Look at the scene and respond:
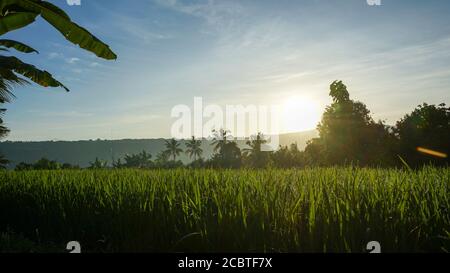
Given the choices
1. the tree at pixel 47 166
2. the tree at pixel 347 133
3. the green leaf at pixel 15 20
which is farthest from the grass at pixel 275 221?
the tree at pixel 347 133

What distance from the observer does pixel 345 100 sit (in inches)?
1800

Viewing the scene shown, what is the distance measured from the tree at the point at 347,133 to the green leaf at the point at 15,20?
113 feet

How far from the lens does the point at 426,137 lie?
32.9 m

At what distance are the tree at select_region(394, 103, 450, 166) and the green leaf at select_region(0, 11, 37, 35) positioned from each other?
30.0 m

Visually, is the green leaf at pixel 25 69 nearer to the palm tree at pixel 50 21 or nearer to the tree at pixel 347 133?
the palm tree at pixel 50 21

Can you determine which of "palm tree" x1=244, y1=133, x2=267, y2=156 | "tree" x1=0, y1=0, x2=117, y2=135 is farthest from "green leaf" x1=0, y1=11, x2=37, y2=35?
"palm tree" x1=244, y1=133, x2=267, y2=156

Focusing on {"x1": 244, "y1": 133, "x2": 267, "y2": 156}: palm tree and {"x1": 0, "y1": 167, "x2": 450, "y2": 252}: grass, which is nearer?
{"x1": 0, "y1": 167, "x2": 450, "y2": 252}: grass

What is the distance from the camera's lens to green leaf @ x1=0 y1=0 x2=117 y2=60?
747 centimetres

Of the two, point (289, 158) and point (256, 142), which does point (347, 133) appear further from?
point (256, 142)

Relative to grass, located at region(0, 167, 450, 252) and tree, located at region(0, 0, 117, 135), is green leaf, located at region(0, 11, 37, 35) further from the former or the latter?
grass, located at region(0, 167, 450, 252)

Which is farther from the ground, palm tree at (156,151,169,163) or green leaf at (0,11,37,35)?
green leaf at (0,11,37,35)

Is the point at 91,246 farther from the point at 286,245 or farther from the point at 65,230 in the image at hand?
the point at 286,245

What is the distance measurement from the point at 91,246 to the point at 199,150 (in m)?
124
